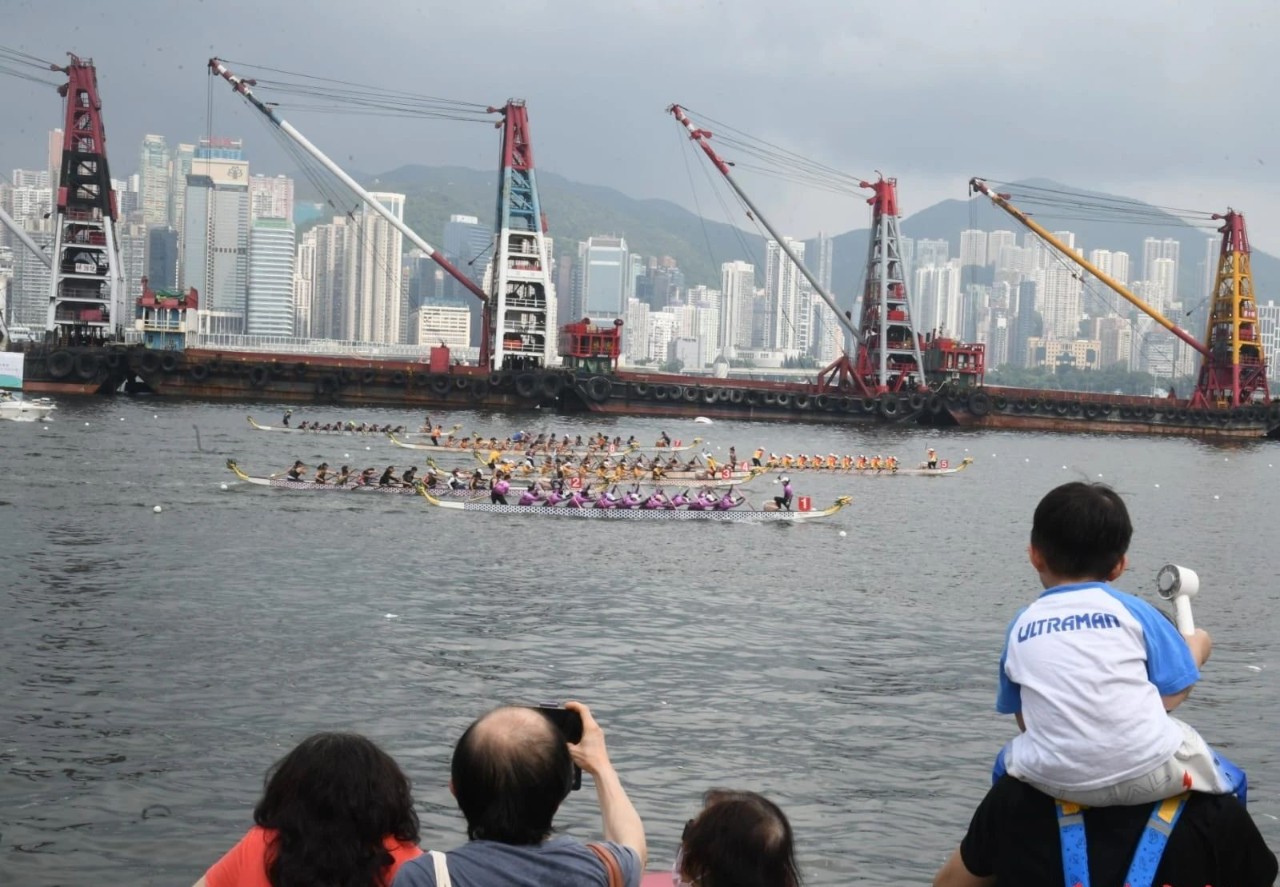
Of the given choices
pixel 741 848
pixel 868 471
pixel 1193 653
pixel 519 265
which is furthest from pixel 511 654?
pixel 519 265

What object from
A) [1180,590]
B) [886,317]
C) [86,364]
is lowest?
[1180,590]

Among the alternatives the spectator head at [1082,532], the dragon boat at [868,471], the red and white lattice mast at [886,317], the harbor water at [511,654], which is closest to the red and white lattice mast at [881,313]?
the red and white lattice mast at [886,317]

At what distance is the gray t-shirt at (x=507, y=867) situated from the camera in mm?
4359

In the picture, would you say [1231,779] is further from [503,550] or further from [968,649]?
[503,550]

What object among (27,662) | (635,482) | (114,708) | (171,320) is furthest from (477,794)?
(171,320)

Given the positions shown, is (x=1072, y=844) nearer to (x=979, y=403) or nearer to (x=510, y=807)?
(x=510, y=807)

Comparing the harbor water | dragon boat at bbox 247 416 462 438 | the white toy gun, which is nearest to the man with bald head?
the white toy gun

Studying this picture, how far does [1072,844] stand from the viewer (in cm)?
443

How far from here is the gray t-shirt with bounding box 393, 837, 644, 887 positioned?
436cm

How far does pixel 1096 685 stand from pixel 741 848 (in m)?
1.23

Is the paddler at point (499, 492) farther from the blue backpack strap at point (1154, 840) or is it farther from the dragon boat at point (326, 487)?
the blue backpack strap at point (1154, 840)

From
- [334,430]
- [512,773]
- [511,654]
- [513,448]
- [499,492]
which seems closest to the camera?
[512,773]

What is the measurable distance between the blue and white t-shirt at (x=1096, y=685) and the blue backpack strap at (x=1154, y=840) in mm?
183

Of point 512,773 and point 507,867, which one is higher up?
point 512,773
